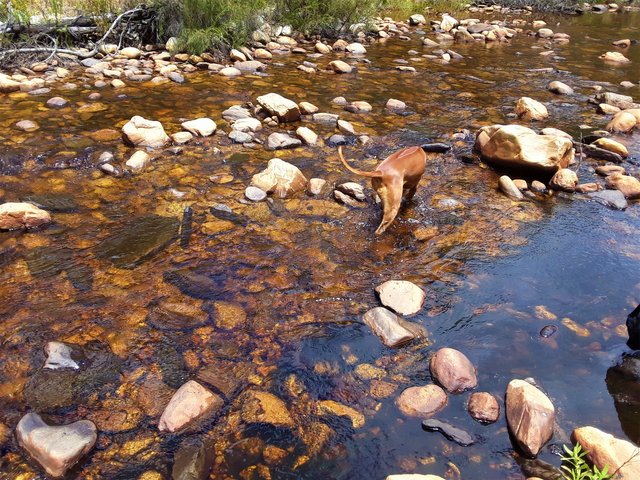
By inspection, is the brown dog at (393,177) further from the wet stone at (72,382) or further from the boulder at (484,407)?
the wet stone at (72,382)

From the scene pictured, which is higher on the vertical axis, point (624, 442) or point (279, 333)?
point (624, 442)

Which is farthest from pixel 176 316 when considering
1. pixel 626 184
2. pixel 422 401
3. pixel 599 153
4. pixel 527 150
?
pixel 599 153

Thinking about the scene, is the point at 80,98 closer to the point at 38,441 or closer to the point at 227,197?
A: the point at 227,197

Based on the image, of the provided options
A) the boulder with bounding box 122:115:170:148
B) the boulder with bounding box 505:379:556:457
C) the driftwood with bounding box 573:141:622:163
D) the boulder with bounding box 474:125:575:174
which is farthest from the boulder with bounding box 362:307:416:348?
the driftwood with bounding box 573:141:622:163

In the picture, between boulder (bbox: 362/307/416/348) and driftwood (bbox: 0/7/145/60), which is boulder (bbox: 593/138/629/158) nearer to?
boulder (bbox: 362/307/416/348)

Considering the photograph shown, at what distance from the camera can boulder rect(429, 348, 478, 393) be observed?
9.55ft

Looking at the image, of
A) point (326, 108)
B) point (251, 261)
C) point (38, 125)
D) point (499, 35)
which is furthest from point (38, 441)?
point (499, 35)

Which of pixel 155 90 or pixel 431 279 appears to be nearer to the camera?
pixel 431 279

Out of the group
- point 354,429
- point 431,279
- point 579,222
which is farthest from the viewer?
point 579,222

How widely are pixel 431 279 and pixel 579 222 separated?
1.99m

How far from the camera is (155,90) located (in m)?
8.32

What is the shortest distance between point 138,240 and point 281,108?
3519mm

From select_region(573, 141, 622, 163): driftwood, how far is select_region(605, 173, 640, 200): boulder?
0.72 metres

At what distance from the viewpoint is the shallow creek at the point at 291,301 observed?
2604mm
